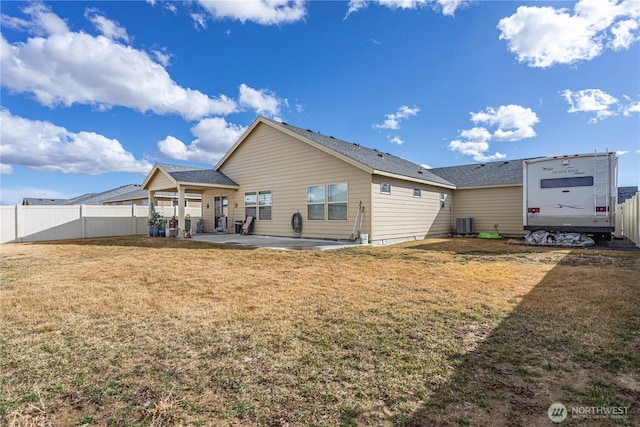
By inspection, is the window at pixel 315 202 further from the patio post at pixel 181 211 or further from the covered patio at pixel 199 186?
the patio post at pixel 181 211

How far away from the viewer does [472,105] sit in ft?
54.6

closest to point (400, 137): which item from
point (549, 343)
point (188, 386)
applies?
point (549, 343)

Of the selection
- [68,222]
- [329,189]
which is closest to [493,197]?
[329,189]

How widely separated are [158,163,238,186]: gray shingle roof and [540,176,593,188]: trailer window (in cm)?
1272

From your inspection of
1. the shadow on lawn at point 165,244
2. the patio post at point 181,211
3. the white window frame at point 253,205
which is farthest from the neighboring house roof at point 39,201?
the white window frame at point 253,205

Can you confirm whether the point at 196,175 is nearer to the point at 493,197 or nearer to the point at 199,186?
the point at 199,186

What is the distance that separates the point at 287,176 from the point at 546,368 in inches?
443

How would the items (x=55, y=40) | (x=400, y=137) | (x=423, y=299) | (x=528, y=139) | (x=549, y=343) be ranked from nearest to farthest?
(x=549, y=343) < (x=423, y=299) < (x=55, y=40) < (x=528, y=139) < (x=400, y=137)

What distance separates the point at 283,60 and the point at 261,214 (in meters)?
7.60

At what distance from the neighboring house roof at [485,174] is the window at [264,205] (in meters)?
9.66

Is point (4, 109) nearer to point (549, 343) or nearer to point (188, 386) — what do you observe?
point (188, 386)

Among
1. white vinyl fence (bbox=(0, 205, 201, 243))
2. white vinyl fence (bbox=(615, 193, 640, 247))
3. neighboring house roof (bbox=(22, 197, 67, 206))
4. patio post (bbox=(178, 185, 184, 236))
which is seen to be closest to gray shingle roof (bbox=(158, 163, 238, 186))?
patio post (bbox=(178, 185, 184, 236))

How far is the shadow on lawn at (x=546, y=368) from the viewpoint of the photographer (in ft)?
5.94

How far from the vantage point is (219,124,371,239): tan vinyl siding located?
35.7ft
